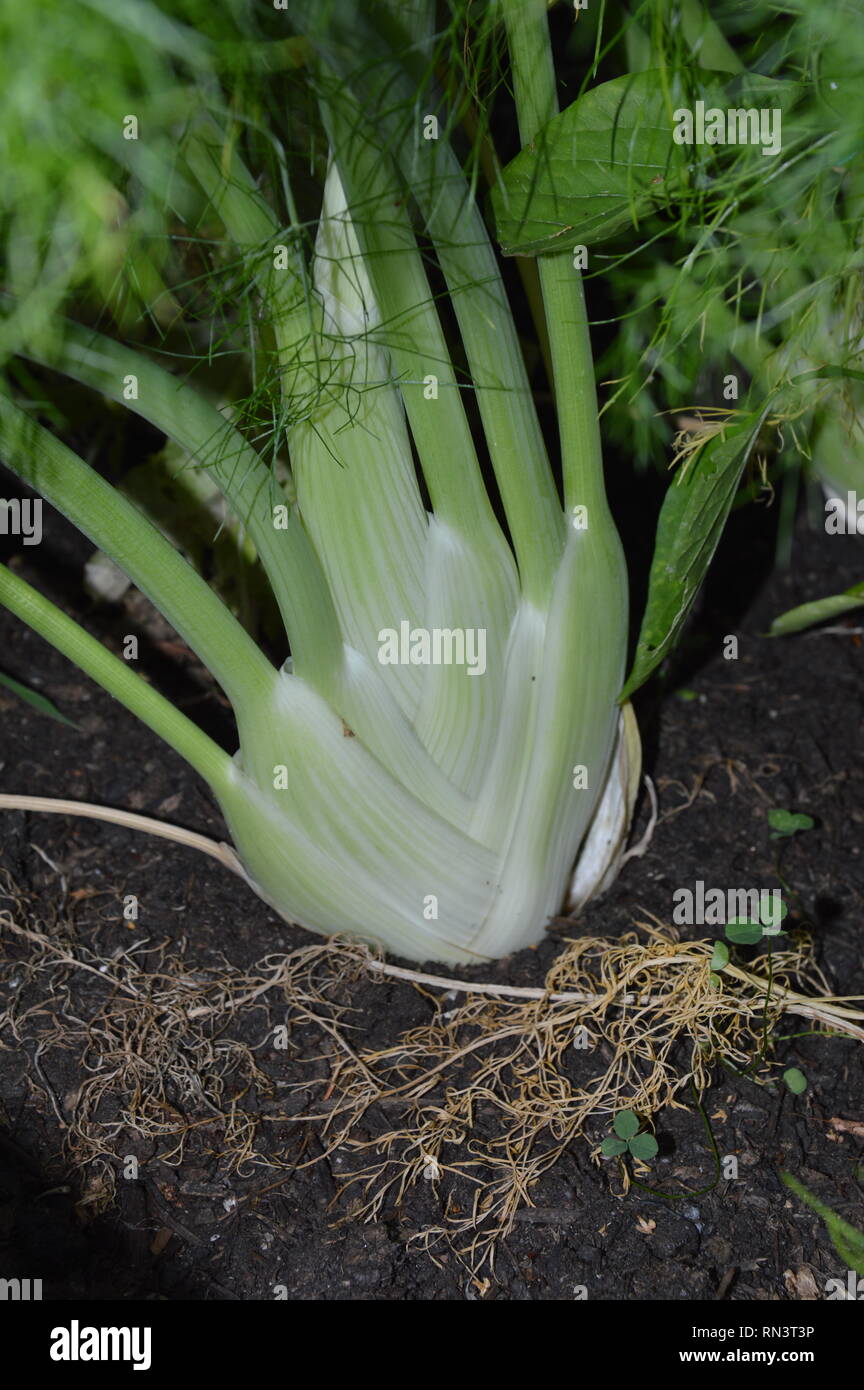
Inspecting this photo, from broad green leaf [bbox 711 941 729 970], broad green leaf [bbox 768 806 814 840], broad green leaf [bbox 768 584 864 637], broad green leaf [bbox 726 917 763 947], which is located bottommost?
broad green leaf [bbox 711 941 729 970]

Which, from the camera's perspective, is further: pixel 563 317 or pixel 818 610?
pixel 818 610

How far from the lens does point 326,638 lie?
2.27 ft

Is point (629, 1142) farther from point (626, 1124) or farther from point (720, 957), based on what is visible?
point (720, 957)

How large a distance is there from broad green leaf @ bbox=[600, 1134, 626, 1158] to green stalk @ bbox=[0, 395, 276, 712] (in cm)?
32

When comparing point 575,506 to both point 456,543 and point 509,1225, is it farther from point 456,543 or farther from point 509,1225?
point 509,1225

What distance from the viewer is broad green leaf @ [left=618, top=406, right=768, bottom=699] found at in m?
0.64

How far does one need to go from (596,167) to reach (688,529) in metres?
0.20

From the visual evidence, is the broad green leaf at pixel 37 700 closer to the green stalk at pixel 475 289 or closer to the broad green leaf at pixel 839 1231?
the green stalk at pixel 475 289

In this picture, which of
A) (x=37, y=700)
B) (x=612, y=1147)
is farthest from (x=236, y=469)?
(x=612, y=1147)

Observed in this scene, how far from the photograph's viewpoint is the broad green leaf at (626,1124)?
2.16 ft

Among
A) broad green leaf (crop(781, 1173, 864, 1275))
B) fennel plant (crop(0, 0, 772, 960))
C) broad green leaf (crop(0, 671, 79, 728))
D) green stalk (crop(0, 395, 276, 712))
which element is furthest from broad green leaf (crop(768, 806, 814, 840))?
broad green leaf (crop(0, 671, 79, 728))

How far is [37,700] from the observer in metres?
0.88

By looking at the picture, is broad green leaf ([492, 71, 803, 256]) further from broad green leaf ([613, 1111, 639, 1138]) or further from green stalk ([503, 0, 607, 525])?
broad green leaf ([613, 1111, 639, 1138])
